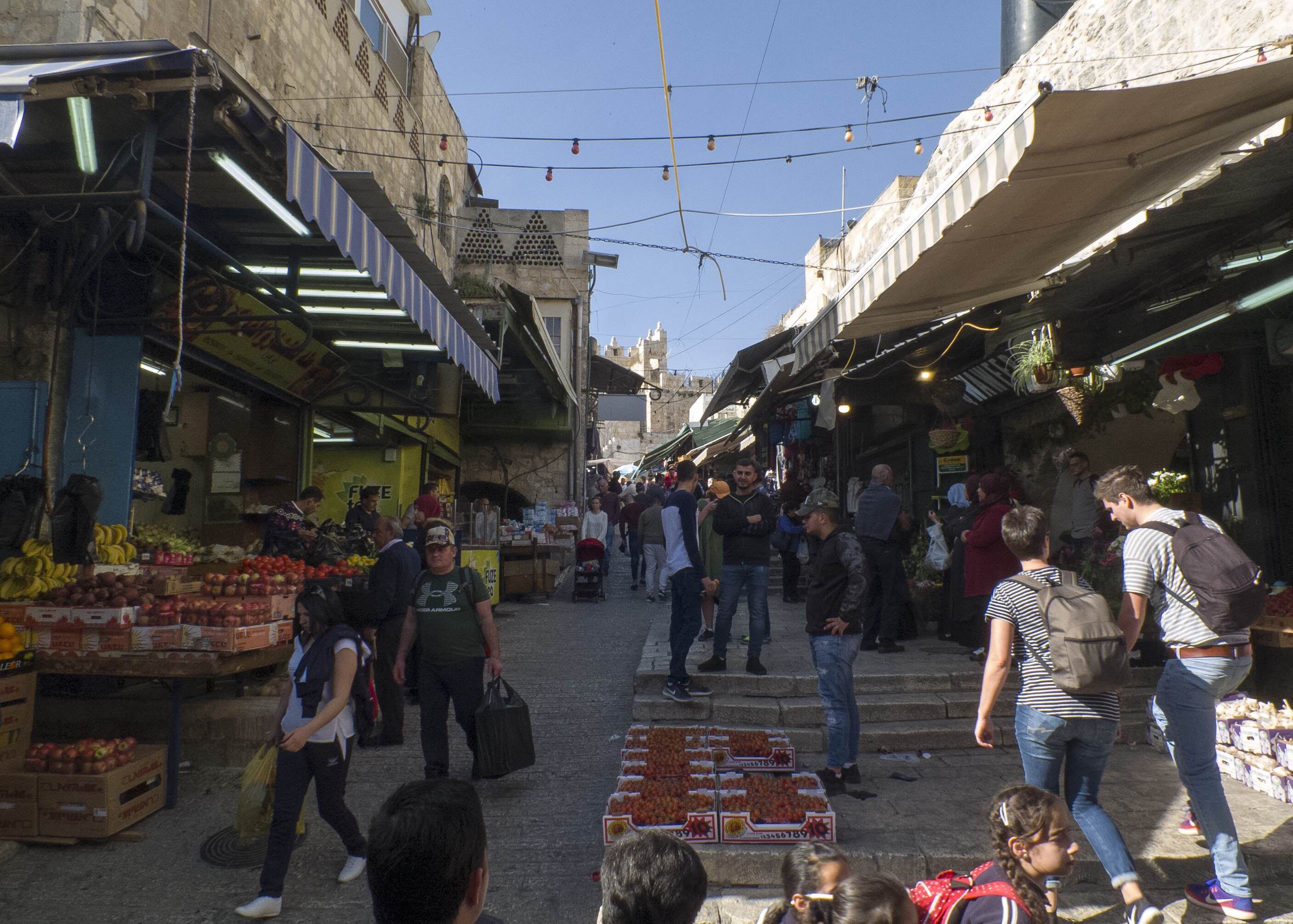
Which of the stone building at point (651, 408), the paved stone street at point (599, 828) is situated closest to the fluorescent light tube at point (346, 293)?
the paved stone street at point (599, 828)

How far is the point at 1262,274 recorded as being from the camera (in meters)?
5.20

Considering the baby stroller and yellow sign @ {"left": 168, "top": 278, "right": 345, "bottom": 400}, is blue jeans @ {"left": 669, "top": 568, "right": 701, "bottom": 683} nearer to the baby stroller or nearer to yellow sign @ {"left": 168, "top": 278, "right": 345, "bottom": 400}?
yellow sign @ {"left": 168, "top": 278, "right": 345, "bottom": 400}

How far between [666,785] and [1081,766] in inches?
82.0

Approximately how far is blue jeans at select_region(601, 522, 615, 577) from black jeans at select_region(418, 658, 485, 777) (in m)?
8.07

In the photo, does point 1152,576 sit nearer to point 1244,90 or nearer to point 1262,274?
point 1244,90

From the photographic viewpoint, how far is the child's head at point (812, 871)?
2492 mm

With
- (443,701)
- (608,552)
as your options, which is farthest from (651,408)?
(443,701)

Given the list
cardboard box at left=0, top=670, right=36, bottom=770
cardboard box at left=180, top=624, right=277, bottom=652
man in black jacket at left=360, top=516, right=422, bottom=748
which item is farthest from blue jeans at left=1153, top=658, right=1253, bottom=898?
cardboard box at left=0, top=670, right=36, bottom=770

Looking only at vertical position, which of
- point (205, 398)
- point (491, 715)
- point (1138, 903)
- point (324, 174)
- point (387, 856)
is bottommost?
point (1138, 903)

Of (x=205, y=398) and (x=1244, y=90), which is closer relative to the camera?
(x=1244, y=90)

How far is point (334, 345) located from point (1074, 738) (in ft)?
29.2

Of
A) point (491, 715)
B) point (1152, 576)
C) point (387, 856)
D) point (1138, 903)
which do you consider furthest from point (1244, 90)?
point (491, 715)

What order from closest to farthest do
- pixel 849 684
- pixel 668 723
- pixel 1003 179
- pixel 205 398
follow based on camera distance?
pixel 1003 179, pixel 849 684, pixel 668 723, pixel 205 398

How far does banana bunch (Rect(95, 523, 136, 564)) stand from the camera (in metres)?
6.24
